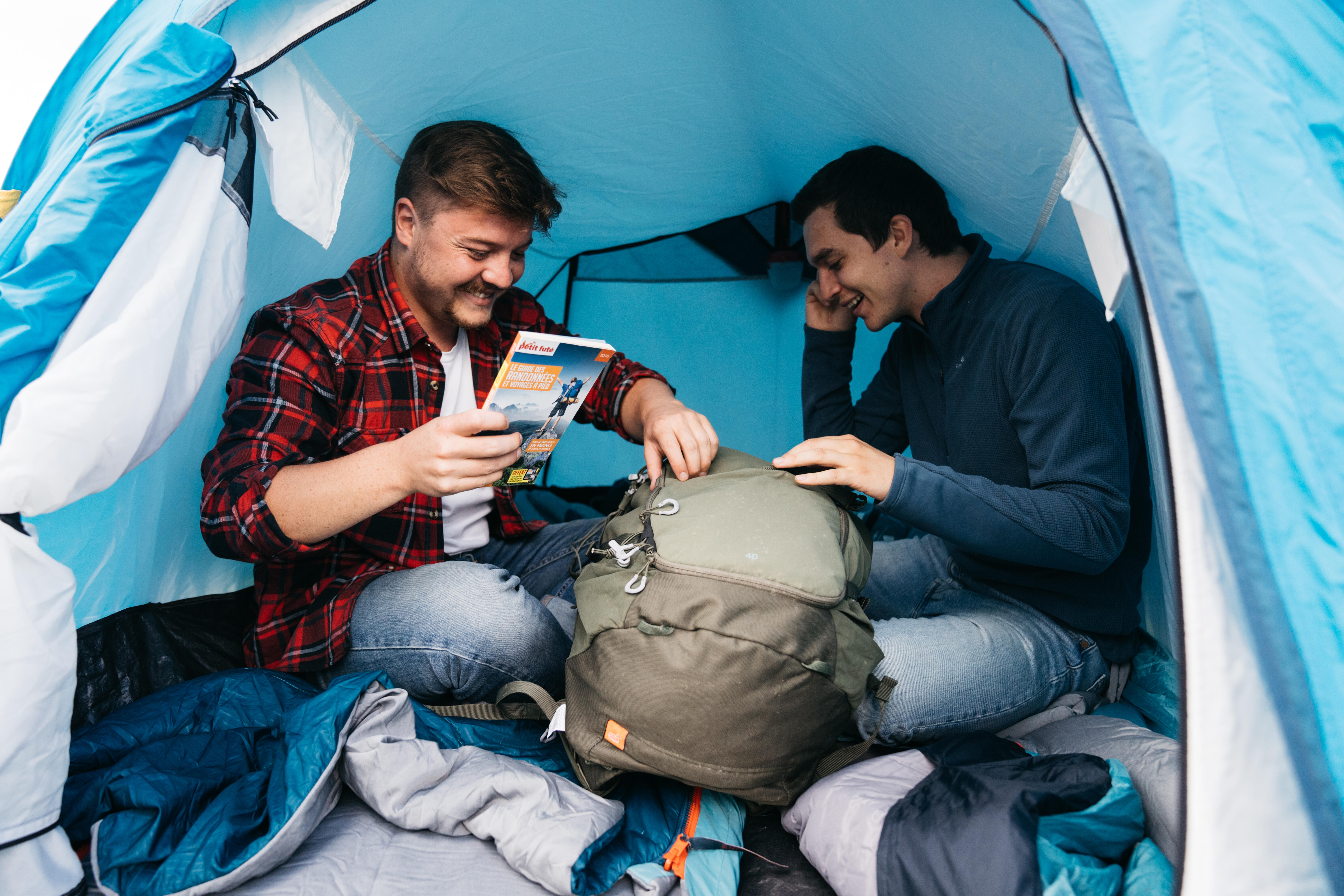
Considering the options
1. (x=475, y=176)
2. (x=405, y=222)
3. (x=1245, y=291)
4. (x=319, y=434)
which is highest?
(x=1245, y=291)

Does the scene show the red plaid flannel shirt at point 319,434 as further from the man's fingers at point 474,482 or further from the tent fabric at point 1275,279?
the tent fabric at point 1275,279

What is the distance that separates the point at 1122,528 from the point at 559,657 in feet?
2.85

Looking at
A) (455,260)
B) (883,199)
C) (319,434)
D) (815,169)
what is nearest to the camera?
(319,434)

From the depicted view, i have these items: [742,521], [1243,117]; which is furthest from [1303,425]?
[742,521]

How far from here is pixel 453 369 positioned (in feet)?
→ 4.75

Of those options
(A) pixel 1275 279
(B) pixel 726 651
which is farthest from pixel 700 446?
(A) pixel 1275 279

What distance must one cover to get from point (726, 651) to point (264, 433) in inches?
28.9

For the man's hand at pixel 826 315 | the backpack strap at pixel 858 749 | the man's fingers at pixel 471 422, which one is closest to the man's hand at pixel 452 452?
the man's fingers at pixel 471 422

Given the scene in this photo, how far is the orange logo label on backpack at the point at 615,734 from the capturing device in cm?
96

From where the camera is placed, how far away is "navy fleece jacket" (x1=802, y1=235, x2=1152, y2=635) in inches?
43.1

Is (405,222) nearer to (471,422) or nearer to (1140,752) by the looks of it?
(471,422)

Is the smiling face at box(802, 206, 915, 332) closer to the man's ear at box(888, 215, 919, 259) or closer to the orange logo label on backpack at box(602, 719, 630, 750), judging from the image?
the man's ear at box(888, 215, 919, 259)

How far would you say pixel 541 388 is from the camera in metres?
1.16

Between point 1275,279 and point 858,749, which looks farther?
point 858,749
